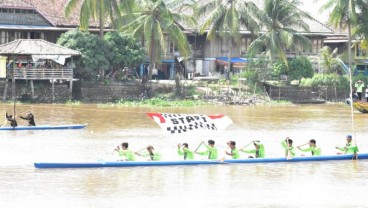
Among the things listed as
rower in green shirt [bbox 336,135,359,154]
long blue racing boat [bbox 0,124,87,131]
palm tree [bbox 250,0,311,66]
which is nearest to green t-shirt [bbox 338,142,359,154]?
rower in green shirt [bbox 336,135,359,154]

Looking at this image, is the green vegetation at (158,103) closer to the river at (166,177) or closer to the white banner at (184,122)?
the river at (166,177)

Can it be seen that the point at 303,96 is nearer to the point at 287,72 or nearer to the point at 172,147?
the point at 287,72

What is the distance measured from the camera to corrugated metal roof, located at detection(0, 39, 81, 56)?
176 ft

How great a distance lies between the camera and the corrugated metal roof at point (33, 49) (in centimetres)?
5366

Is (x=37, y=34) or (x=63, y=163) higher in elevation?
(x=37, y=34)

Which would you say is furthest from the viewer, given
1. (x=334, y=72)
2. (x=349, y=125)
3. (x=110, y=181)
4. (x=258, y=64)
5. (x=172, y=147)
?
(x=334, y=72)

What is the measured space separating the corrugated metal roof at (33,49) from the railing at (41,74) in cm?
139

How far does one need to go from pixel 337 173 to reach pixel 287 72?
3523 centimetres

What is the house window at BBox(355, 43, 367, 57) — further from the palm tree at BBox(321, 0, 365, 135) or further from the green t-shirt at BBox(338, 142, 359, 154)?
the green t-shirt at BBox(338, 142, 359, 154)

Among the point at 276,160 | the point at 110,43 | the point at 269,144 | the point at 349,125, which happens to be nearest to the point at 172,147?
the point at 269,144

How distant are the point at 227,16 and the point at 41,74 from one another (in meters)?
13.8

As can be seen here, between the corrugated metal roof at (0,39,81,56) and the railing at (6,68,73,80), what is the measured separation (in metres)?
1.39

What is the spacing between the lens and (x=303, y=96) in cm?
6244

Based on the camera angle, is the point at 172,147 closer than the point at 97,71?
Yes
